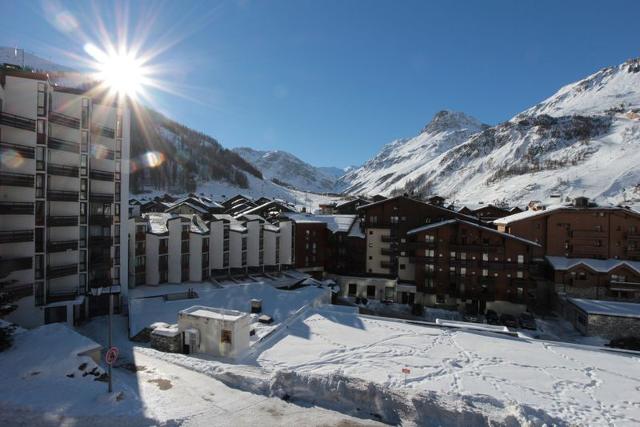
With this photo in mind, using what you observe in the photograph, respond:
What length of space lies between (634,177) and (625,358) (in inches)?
5060

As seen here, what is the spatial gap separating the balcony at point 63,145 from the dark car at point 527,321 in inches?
1859

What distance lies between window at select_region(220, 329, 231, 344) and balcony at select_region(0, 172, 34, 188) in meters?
18.3

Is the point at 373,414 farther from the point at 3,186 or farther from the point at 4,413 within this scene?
the point at 3,186

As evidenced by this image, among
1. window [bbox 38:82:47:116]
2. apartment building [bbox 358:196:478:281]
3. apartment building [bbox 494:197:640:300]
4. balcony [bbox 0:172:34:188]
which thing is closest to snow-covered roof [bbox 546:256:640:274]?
apartment building [bbox 494:197:640:300]

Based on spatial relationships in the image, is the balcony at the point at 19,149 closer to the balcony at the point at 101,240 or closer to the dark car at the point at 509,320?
the balcony at the point at 101,240

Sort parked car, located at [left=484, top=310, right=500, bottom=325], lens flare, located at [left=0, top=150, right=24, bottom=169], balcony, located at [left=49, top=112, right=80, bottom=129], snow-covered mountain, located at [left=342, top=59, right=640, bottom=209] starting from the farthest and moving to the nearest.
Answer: snow-covered mountain, located at [left=342, top=59, right=640, bottom=209]
parked car, located at [left=484, top=310, right=500, bottom=325]
balcony, located at [left=49, top=112, right=80, bottom=129]
lens flare, located at [left=0, top=150, right=24, bottom=169]

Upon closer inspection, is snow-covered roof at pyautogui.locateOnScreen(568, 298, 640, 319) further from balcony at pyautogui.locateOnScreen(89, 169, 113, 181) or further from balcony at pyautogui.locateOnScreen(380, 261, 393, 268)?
balcony at pyautogui.locateOnScreen(89, 169, 113, 181)

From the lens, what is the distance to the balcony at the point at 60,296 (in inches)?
1049

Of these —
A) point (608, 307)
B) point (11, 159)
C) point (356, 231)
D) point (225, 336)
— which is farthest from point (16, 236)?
point (608, 307)

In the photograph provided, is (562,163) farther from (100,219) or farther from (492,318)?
(100,219)

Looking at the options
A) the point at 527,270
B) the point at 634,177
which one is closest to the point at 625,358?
the point at 527,270

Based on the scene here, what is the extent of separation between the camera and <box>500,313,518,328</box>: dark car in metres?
38.1

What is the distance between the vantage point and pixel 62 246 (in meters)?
Result: 27.6

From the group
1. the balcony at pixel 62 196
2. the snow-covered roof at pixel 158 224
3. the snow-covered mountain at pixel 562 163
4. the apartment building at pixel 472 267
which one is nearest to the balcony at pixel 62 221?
the balcony at pixel 62 196
